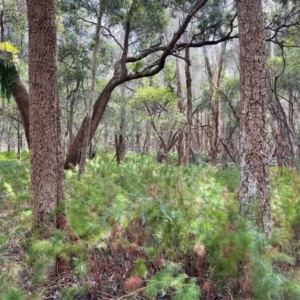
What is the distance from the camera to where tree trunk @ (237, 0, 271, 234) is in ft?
13.5

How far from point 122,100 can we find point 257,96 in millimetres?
16399

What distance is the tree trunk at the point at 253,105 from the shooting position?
412cm

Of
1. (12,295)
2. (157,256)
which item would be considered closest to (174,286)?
(157,256)

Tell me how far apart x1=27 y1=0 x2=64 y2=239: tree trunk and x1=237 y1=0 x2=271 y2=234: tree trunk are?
7.06 ft

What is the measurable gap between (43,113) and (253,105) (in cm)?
236

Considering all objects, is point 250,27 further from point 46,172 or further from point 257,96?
point 46,172

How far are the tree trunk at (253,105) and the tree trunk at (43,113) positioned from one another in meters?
2.15

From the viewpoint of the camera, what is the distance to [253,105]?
4129 millimetres

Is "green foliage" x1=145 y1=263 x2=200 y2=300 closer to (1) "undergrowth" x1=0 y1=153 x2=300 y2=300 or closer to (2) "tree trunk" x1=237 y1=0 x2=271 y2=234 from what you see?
(1) "undergrowth" x1=0 y1=153 x2=300 y2=300

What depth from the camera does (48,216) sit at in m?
3.81

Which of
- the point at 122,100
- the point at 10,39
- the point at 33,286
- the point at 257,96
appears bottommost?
the point at 33,286

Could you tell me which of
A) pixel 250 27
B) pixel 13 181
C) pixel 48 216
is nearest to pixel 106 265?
pixel 48 216

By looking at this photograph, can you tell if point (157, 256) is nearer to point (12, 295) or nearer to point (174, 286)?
point (174, 286)

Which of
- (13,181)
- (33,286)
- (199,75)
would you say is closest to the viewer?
(33,286)
